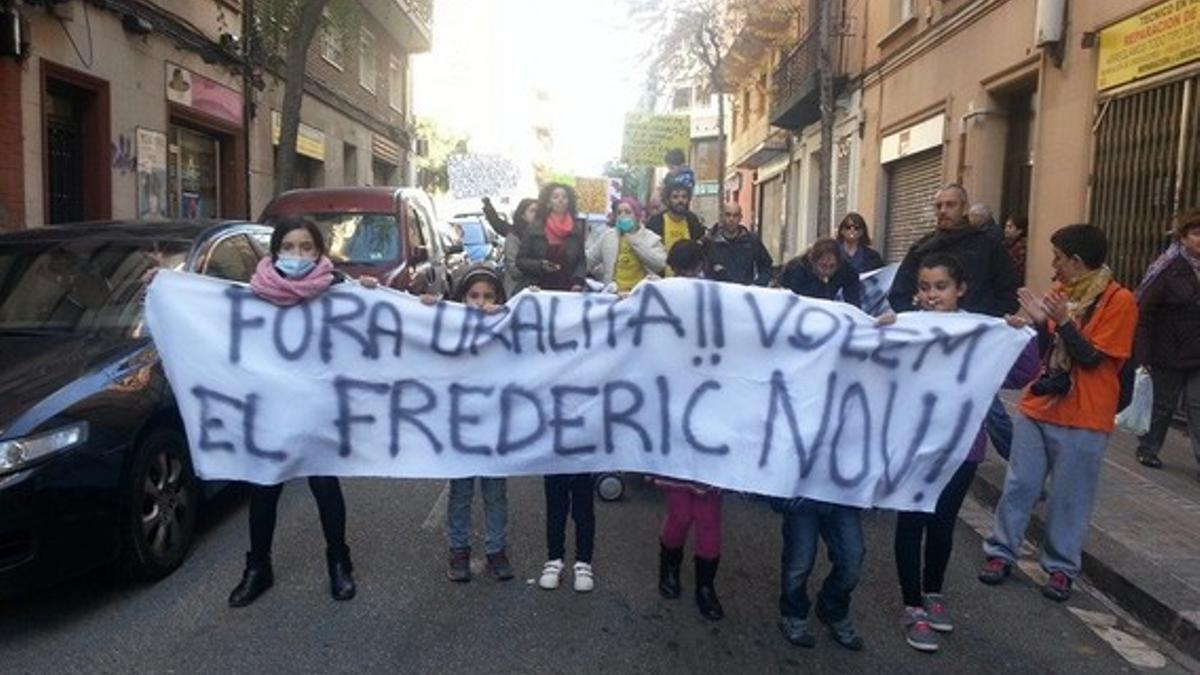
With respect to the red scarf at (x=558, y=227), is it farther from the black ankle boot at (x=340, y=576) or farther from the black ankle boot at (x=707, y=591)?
the black ankle boot at (x=707, y=591)

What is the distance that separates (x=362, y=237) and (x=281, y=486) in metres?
6.00

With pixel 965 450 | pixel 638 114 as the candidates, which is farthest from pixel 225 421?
pixel 638 114

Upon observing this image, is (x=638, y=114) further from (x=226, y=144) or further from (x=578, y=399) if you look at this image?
(x=578, y=399)

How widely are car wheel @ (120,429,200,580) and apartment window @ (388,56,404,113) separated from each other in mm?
25094

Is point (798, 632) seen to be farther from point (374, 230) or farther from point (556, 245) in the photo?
point (374, 230)

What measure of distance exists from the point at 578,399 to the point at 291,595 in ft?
5.01

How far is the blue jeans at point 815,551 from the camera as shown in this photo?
3957mm

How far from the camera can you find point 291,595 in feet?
14.4

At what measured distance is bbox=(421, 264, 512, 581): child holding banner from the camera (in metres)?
4.32

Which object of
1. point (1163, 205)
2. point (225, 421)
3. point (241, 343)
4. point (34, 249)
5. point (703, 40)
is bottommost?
point (225, 421)

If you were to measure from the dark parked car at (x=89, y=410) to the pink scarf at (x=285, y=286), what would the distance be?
0.78 meters

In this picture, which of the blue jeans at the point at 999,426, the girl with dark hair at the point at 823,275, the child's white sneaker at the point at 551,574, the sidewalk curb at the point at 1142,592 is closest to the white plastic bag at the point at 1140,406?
the blue jeans at the point at 999,426

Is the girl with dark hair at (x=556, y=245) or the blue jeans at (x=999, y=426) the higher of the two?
the girl with dark hair at (x=556, y=245)

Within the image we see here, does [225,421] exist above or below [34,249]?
below
